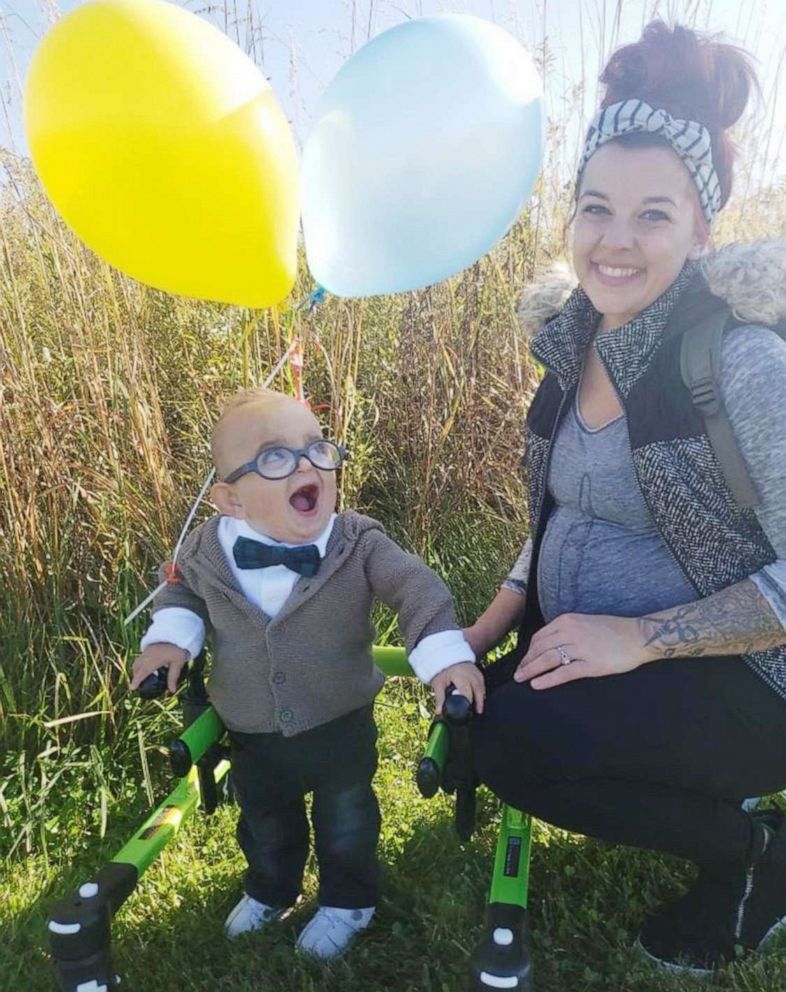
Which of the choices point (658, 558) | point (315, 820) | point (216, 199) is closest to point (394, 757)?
point (315, 820)

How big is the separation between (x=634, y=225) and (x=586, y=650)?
2.72 feet

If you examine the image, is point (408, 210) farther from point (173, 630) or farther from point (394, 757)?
point (394, 757)

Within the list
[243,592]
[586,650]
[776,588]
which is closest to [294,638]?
[243,592]

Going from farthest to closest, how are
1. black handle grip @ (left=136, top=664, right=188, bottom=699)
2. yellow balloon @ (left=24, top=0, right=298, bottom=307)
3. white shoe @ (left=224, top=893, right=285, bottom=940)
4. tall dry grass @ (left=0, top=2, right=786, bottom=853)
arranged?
tall dry grass @ (left=0, top=2, right=786, bottom=853)
white shoe @ (left=224, top=893, right=285, bottom=940)
black handle grip @ (left=136, top=664, right=188, bottom=699)
yellow balloon @ (left=24, top=0, right=298, bottom=307)

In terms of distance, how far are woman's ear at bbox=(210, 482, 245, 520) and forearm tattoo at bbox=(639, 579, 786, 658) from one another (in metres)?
0.87

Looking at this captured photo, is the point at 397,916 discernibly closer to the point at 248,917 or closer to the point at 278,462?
the point at 248,917

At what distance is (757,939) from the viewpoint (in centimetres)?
180

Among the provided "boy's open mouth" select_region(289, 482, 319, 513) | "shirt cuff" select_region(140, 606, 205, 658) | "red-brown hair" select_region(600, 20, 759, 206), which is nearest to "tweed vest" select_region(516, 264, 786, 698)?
"red-brown hair" select_region(600, 20, 759, 206)

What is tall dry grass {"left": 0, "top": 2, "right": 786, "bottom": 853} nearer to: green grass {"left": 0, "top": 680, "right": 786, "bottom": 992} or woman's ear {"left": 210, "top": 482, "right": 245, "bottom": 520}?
green grass {"left": 0, "top": 680, "right": 786, "bottom": 992}

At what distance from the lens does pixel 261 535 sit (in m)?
1.87

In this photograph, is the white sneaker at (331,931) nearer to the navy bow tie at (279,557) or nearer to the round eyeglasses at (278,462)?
the navy bow tie at (279,557)

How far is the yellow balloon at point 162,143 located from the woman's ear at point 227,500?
427 mm

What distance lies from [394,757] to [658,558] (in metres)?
1.24

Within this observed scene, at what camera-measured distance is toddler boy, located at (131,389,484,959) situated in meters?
1.79
